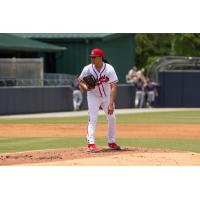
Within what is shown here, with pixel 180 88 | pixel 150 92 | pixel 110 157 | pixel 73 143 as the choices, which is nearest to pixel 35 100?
pixel 150 92

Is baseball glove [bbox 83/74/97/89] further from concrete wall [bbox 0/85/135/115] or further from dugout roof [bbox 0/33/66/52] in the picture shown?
dugout roof [bbox 0/33/66/52]

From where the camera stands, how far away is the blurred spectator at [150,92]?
115ft

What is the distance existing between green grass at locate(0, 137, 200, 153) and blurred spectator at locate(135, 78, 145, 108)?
17.2m

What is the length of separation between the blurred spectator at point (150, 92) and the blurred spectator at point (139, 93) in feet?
0.86

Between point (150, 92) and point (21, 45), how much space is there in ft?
21.3

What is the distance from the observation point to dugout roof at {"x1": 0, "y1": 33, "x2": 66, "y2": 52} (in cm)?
3375

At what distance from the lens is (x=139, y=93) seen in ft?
114

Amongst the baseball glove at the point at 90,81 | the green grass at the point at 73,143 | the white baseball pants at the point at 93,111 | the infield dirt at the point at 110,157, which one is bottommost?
the green grass at the point at 73,143

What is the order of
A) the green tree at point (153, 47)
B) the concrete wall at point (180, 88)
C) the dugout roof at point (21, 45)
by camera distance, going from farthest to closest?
the green tree at point (153, 47) → the concrete wall at point (180, 88) → the dugout roof at point (21, 45)

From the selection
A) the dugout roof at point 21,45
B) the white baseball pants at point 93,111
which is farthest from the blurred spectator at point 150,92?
the white baseball pants at point 93,111

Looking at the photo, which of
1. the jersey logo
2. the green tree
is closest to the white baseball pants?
the jersey logo

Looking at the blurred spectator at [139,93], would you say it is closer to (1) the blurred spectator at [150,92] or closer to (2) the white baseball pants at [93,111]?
(1) the blurred spectator at [150,92]

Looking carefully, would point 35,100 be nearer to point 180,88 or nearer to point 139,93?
point 139,93

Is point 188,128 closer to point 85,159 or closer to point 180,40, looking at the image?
point 85,159
